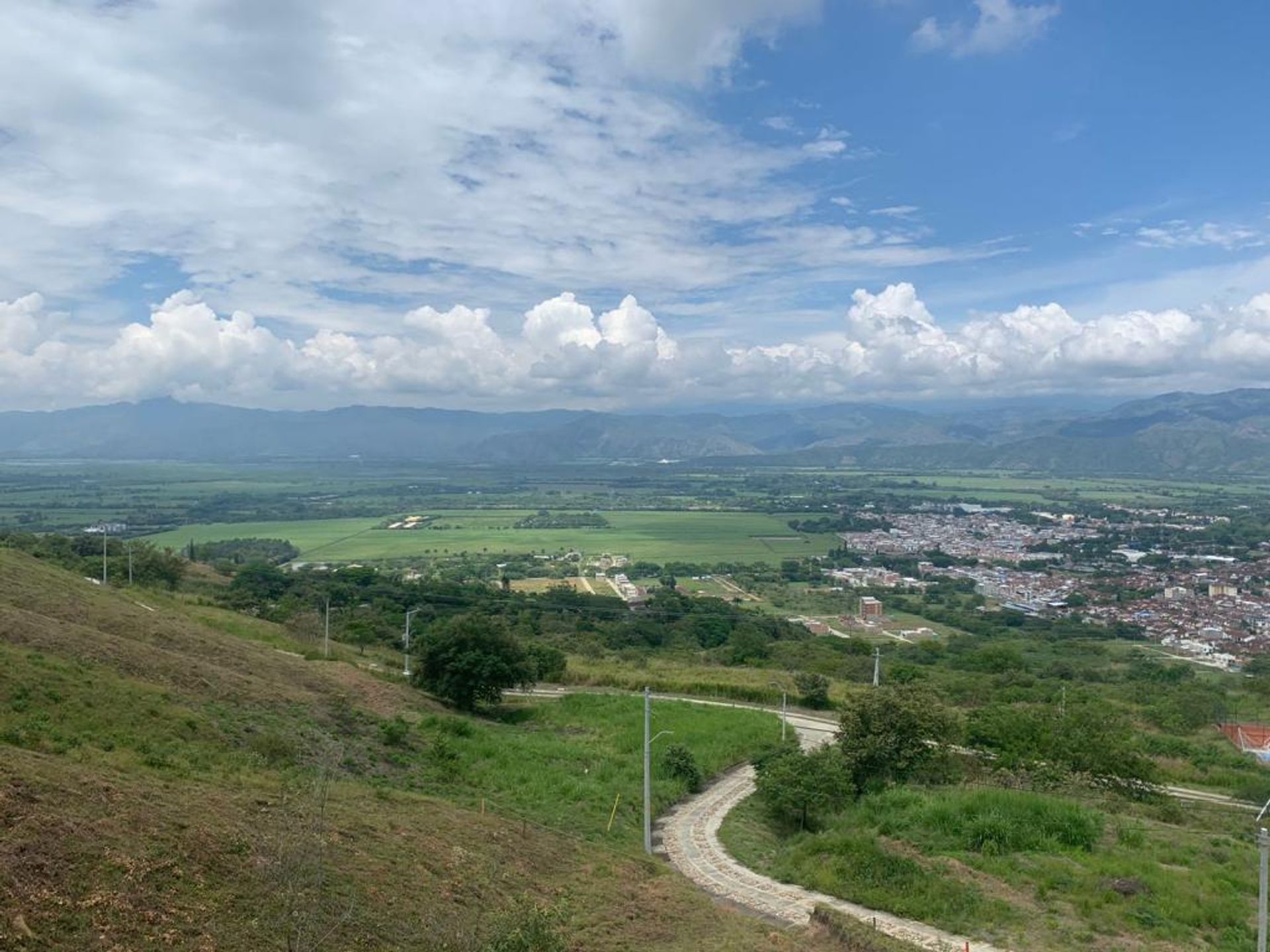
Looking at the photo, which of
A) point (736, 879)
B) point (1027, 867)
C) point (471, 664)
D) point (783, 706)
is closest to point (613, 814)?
point (736, 879)

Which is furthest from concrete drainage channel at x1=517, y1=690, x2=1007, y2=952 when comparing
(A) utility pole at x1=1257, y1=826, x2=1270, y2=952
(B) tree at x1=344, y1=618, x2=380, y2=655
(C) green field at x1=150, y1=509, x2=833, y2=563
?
(C) green field at x1=150, y1=509, x2=833, y2=563

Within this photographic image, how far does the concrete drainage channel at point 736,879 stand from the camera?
1412 cm

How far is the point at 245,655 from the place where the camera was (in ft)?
85.0

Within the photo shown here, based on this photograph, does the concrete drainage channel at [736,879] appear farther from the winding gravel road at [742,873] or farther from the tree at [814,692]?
the tree at [814,692]

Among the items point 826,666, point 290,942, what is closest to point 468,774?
point 290,942

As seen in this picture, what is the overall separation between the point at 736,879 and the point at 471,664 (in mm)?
16508

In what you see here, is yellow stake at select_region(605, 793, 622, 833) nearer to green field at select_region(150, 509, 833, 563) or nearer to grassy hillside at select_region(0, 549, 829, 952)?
grassy hillside at select_region(0, 549, 829, 952)

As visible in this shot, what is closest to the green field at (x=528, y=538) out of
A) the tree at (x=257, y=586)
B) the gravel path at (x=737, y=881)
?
the tree at (x=257, y=586)

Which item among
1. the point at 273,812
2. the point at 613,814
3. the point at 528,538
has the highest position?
the point at 273,812

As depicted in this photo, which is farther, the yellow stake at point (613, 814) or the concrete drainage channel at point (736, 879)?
the yellow stake at point (613, 814)

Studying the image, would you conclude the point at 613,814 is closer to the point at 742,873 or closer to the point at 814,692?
the point at 742,873

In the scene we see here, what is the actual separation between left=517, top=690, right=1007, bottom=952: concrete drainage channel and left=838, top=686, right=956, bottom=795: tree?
335 cm

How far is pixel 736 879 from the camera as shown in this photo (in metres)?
17.3

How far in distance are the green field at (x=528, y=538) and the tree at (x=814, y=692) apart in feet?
194
